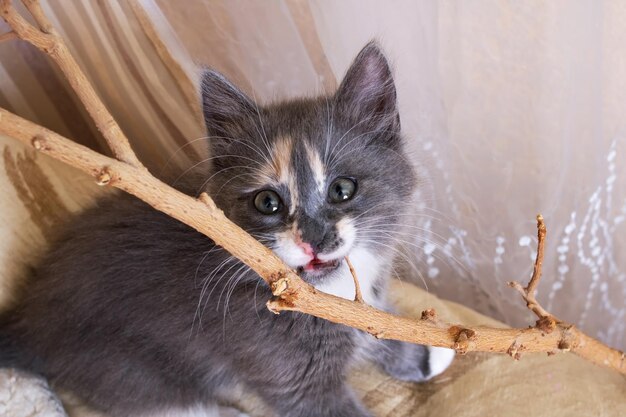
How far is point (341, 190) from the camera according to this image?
3.84 feet

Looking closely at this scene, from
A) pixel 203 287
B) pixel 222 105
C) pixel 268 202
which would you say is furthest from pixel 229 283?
pixel 222 105

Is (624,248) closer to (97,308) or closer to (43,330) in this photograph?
(97,308)

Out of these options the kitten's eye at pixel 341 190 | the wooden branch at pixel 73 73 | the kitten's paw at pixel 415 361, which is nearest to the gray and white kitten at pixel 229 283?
the kitten's eye at pixel 341 190

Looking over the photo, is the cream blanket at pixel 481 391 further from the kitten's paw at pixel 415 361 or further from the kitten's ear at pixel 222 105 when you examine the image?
the kitten's ear at pixel 222 105

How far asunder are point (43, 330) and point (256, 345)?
47 centimetres

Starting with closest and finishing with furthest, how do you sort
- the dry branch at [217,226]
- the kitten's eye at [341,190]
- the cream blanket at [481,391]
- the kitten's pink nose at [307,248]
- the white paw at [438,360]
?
1. the dry branch at [217,226]
2. the kitten's pink nose at [307,248]
3. the kitten's eye at [341,190]
4. the cream blanket at [481,391]
5. the white paw at [438,360]

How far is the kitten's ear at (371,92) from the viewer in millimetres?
1204

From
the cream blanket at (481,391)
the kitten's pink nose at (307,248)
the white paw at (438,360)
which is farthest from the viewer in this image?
the white paw at (438,360)

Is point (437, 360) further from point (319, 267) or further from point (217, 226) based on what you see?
point (217, 226)

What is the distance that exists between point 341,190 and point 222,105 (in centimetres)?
33

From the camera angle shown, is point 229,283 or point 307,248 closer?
point 307,248

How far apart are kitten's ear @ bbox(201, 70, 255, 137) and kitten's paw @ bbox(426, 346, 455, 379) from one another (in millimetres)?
759

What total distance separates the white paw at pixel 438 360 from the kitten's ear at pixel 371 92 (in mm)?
609

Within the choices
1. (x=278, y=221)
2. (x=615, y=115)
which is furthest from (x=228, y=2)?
(x=615, y=115)
